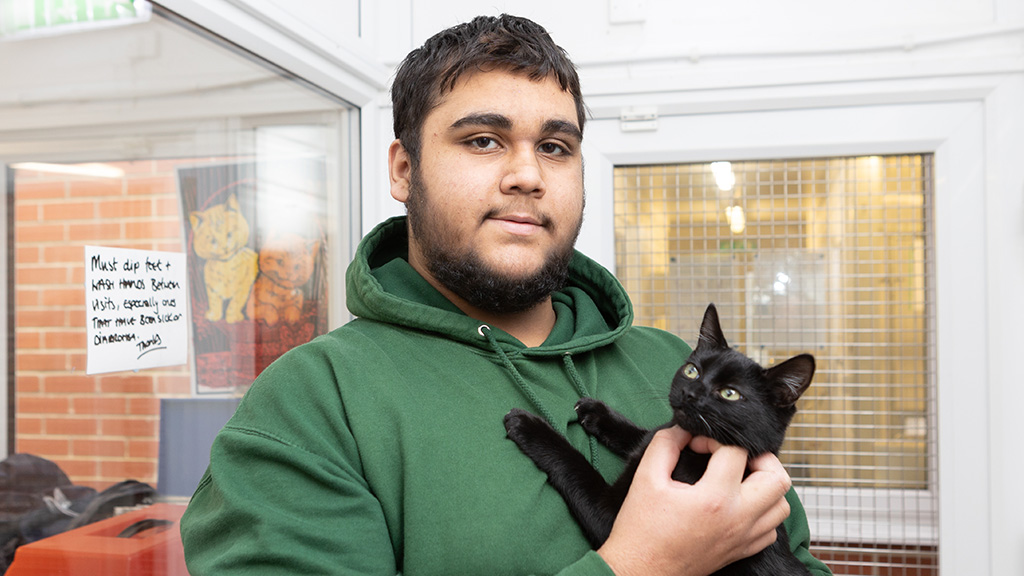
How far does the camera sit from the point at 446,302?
3.53ft

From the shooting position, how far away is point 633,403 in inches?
43.3

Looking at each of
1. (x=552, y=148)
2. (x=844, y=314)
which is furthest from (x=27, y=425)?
(x=844, y=314)

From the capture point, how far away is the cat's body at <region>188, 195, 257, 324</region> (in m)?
1.34

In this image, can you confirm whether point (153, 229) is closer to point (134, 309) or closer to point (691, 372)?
point (134, 309)

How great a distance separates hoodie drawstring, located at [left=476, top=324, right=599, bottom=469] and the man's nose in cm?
21

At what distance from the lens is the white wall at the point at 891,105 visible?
62.8 inches

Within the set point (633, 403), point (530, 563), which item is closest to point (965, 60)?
point (633, 403)

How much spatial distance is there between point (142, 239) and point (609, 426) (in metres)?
0.89

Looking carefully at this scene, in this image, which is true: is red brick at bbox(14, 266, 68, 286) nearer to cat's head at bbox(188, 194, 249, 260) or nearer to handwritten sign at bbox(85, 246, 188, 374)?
handwritten sign at bbox(85, 246, 188, 374)

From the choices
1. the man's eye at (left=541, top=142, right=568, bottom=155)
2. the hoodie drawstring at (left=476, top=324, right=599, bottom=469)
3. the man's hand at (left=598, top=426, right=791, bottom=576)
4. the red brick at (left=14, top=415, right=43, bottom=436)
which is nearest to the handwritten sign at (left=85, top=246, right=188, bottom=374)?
the red brick at (left=14, top=415, right=43, bottom=436)

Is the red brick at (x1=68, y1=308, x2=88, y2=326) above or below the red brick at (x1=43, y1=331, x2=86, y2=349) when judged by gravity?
above

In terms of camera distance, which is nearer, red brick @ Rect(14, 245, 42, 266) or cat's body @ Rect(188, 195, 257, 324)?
red brick @ Rect(14, 245, 42, 266)

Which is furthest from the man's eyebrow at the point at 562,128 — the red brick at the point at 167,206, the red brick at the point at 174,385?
the red brick at the point at 174,385

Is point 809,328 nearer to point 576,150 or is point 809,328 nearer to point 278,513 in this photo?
point 576,150
